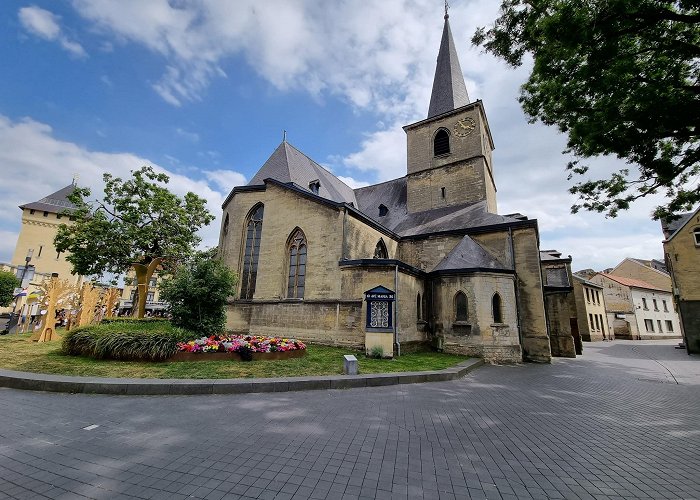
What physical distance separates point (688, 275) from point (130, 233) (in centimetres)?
3739

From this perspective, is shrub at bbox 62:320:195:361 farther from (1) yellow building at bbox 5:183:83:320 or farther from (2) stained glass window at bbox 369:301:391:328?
(1) yellow building at bbox 5:183:83:320

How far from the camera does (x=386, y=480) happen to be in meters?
3.21

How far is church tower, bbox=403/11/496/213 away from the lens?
71.6 ft

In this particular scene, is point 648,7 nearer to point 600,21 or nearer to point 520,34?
point 600,21

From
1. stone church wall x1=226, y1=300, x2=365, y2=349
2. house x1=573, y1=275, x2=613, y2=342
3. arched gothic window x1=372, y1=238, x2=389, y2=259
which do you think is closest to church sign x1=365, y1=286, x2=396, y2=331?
stone church wall x1=226, y1=300, x2=365, y2=349

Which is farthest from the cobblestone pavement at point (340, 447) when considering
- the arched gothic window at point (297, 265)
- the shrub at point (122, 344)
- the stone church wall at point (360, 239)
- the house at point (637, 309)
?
the house at point (637, 309)

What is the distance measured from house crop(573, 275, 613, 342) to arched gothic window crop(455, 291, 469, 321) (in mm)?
25099

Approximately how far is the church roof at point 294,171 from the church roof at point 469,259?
8.56m

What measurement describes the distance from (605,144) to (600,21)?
3703 millimetres

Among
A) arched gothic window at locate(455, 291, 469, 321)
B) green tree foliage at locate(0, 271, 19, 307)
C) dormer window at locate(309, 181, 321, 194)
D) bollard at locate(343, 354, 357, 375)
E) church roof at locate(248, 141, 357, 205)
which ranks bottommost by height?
bollard at locate(343, 354, 357, 375)

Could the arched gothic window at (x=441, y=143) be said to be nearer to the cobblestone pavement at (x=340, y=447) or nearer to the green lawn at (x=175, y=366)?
the green lawn at (x=175, y=366)

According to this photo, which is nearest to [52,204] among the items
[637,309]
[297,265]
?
[297,265]

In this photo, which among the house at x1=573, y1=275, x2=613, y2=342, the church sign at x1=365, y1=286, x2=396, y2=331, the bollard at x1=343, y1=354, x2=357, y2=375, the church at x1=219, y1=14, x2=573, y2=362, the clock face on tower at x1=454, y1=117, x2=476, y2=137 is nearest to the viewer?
the bollard at x1=343, y1=354, x2=357, y2=375

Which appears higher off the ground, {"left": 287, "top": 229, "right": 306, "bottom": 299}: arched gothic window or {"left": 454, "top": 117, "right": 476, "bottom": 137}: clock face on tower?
{"left": 454, "top": 117, "right": 476, "bottom": 137}: clock face on tower
